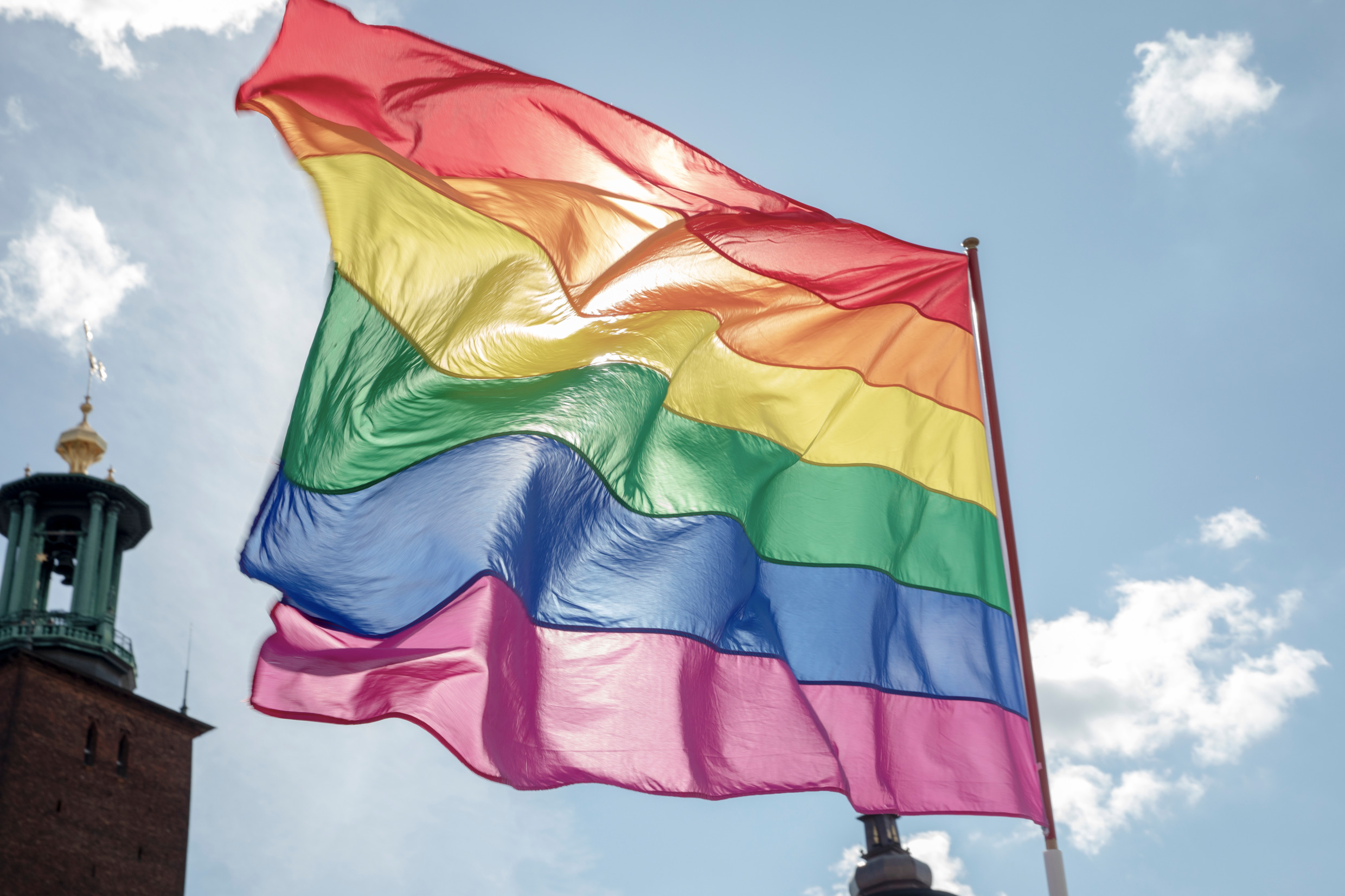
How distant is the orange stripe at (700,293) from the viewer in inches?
289

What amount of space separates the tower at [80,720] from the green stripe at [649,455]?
31679 millimetres

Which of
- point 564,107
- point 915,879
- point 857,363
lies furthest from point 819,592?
point 564,107

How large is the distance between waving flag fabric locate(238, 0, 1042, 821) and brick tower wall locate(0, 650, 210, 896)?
31756 millimetres

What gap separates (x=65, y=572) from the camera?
4112cm

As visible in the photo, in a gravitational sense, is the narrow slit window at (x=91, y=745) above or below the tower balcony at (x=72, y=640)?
below

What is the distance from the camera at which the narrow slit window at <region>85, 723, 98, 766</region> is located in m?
37.4

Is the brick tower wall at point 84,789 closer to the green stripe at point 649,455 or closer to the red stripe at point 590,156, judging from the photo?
the green stripe at point 649,455

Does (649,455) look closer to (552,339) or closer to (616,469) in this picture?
(616,469)

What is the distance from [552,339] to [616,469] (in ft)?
2.56

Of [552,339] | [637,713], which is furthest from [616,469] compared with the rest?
[637,713]

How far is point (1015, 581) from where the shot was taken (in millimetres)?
6617

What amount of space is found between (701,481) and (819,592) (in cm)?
88

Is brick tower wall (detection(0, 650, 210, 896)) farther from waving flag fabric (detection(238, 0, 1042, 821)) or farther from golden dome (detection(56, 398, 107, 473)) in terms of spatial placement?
waving flag fabric (detection(238, 0, 1042, 821))

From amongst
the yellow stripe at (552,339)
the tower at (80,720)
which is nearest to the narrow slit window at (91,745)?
the tower at (80,720)
